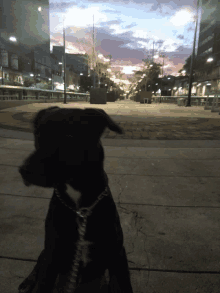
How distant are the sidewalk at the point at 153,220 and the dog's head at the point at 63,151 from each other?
81 cm

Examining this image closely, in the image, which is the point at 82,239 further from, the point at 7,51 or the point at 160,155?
the point at 7,51

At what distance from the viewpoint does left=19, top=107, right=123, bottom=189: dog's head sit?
1186 mm

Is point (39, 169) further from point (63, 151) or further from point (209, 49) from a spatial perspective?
point (209, 49)

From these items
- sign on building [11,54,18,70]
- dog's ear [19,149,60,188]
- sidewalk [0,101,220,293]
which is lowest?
sidewalk [0,101,220,293]

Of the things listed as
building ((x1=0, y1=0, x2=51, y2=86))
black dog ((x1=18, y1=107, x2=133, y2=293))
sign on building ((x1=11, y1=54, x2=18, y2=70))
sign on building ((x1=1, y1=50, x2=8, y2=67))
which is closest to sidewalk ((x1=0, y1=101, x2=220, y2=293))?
black dog ((x1=18, y1=107, x2=133, y2=293))

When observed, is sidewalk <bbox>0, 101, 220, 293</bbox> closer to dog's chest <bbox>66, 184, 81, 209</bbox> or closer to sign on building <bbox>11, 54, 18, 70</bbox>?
dog's chest <bbox>66, 184, 81, 209</bbox>

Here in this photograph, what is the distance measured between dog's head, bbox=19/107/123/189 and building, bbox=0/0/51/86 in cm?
4774

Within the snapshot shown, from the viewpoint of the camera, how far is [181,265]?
1513 mm

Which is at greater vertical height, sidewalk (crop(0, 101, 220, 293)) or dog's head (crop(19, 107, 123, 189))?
dog's head (crop(19, 107, 123, 189))

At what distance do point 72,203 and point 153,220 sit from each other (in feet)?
3.68

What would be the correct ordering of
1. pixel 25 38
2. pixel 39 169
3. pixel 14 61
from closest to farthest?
pixel 39 169 → pixel 14 61 → pixel 25 38

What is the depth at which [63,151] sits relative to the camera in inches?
46.8

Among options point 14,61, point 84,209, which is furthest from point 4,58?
point 84,209

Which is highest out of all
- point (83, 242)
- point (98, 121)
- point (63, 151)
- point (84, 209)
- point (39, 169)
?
point (98, 121)
